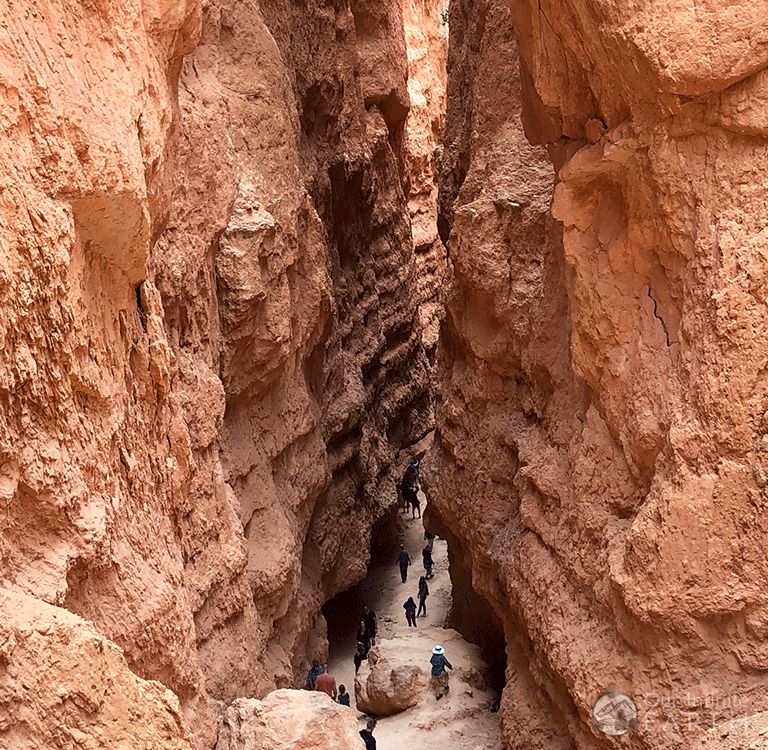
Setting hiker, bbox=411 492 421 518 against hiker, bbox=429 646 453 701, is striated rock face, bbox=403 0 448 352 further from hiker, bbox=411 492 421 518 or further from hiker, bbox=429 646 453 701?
hiker, bbox=429 646 453 701

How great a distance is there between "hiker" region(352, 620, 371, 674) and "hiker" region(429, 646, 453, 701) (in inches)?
81.3

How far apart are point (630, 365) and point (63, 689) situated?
5.70 metres

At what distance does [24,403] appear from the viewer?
416 centimetres

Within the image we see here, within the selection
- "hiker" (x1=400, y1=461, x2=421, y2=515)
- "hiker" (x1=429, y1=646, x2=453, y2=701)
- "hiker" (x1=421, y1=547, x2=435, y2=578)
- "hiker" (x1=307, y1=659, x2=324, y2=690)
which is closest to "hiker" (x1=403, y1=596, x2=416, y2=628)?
"hiker" (x1=421, y1=547, x2=435, y2=578)

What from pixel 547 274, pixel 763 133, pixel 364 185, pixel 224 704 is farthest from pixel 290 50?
pixel 224 704

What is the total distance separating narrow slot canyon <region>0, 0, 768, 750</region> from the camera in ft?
14.2

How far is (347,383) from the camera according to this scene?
14164mm

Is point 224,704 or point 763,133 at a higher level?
point 763,133

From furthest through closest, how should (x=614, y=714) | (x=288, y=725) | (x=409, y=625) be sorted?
(x=409, y=625) → (x=614, y=714) → (x=288, y=725)

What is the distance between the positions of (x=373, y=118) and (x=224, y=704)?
1175cm

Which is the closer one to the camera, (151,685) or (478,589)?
(151,685)

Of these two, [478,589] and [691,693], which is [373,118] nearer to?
[478,589]

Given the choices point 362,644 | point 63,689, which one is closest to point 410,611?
point 362,644

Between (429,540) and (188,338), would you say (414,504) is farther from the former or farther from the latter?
(188,338)
